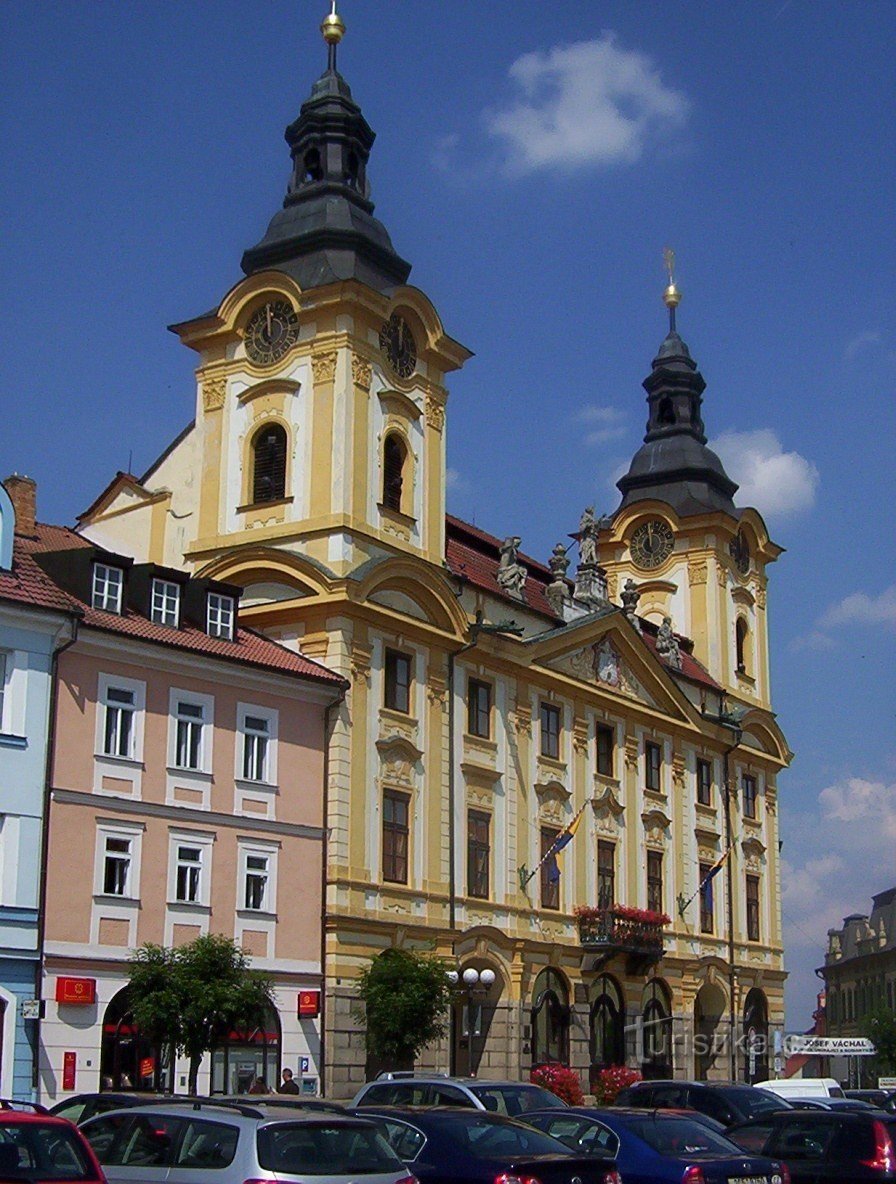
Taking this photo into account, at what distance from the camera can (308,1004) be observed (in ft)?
132

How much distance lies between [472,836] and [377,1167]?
103 feet

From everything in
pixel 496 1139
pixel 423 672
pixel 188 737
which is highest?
pixel 423 672

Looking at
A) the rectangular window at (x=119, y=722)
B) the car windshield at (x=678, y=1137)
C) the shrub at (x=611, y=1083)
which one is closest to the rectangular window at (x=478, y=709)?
the shrub at (x=611, y=1083)

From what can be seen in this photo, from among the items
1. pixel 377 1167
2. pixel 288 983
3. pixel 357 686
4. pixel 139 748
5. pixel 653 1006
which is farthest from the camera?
pixel 653 1006

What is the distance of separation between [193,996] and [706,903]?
2800 centimetres

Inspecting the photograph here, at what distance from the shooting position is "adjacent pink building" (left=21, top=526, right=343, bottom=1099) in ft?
116

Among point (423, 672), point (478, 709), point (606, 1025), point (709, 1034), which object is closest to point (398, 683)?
point (423, 672)

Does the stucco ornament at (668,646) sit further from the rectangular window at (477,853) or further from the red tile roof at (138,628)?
the red tile roof at (138,628)

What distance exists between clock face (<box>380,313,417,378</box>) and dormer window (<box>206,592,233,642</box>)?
9.45 meters

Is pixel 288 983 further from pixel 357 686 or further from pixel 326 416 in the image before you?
pixel 326 416

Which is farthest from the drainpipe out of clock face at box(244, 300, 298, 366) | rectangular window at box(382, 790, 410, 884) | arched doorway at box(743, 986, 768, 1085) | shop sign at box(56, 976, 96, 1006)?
arched doorway at box(743, 986, 768, 1085)

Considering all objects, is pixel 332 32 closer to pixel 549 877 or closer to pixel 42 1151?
pixel 549 877

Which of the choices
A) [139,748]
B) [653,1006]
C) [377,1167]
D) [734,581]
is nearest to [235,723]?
[139,748]

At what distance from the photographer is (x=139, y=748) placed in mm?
37469
